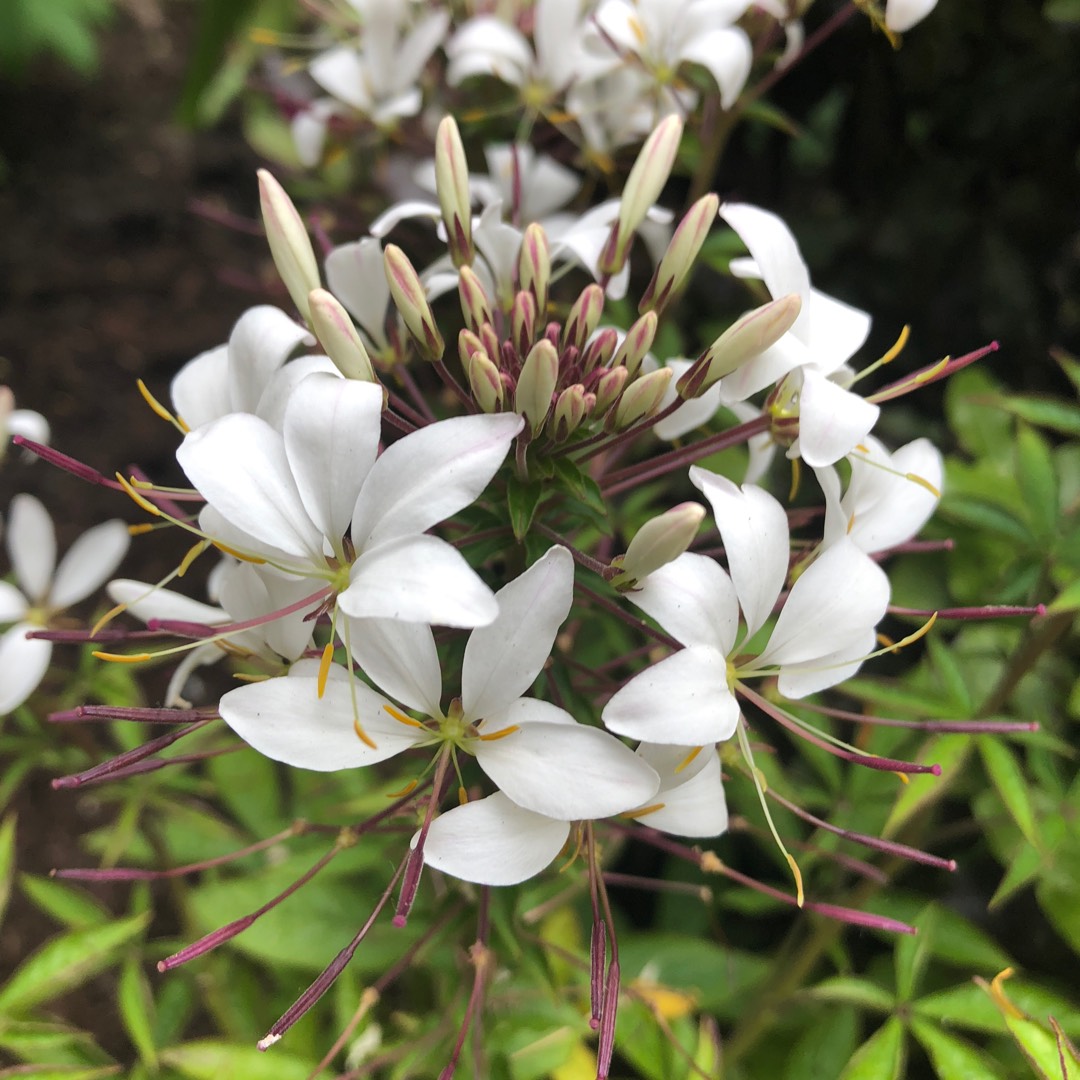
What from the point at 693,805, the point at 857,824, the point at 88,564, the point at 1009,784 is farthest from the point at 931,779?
the point at 88,564

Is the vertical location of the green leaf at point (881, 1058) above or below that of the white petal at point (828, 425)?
below

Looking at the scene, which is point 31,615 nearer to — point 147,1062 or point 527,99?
point 147,1062

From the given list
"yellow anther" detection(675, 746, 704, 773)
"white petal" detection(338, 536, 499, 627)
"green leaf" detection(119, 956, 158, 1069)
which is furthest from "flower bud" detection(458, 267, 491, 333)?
"green leaf" detection(119, 956, 158, 1069)

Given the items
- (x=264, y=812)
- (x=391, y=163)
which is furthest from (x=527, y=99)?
(x=264, y=812)

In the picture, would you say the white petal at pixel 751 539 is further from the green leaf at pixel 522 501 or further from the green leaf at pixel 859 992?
the green leaf at pixel 859 992

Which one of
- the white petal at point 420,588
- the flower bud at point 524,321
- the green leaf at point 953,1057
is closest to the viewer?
the white petal at point 420,588

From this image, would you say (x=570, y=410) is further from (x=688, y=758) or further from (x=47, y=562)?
(x=47, y=562)

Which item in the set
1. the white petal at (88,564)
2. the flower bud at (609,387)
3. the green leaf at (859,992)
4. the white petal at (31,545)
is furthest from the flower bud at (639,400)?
the white petal at (31,545)
